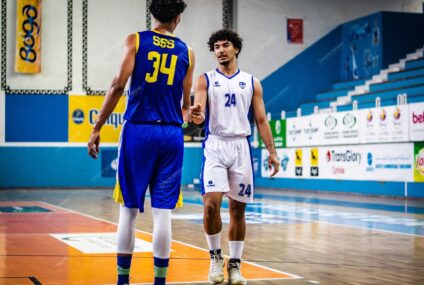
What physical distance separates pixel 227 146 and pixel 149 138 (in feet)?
4.05

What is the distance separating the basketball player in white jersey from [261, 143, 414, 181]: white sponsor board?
1062cm

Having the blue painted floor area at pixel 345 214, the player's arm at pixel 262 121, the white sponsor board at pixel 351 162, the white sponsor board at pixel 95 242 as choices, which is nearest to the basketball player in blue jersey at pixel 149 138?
the player's arm at pixel 262 121

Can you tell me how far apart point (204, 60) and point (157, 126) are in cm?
1990

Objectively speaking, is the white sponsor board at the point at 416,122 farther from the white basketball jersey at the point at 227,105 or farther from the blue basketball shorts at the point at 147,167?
the blue basketball shorts at the point at 147,167

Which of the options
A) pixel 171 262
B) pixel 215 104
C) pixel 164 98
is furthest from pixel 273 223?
pixel 164 98

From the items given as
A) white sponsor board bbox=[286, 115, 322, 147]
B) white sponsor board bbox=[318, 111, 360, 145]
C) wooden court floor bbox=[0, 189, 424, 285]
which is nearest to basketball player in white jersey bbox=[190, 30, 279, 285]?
wooden court floor bbox=[0, 189, 424, 285]

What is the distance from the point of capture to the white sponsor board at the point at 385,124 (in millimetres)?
15297

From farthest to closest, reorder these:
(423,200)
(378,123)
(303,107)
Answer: (303,107), (378,123), (423,200)

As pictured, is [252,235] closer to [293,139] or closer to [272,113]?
[293,139]

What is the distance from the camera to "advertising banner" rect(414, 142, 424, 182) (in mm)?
14844

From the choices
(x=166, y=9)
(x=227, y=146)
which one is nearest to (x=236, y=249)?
(x=227, y=146)

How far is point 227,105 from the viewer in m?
5.32

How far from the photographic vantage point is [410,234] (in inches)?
345

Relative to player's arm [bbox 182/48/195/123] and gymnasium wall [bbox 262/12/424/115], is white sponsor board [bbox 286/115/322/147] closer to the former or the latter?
gymnasium wall [bbox 262/12/424/115]
